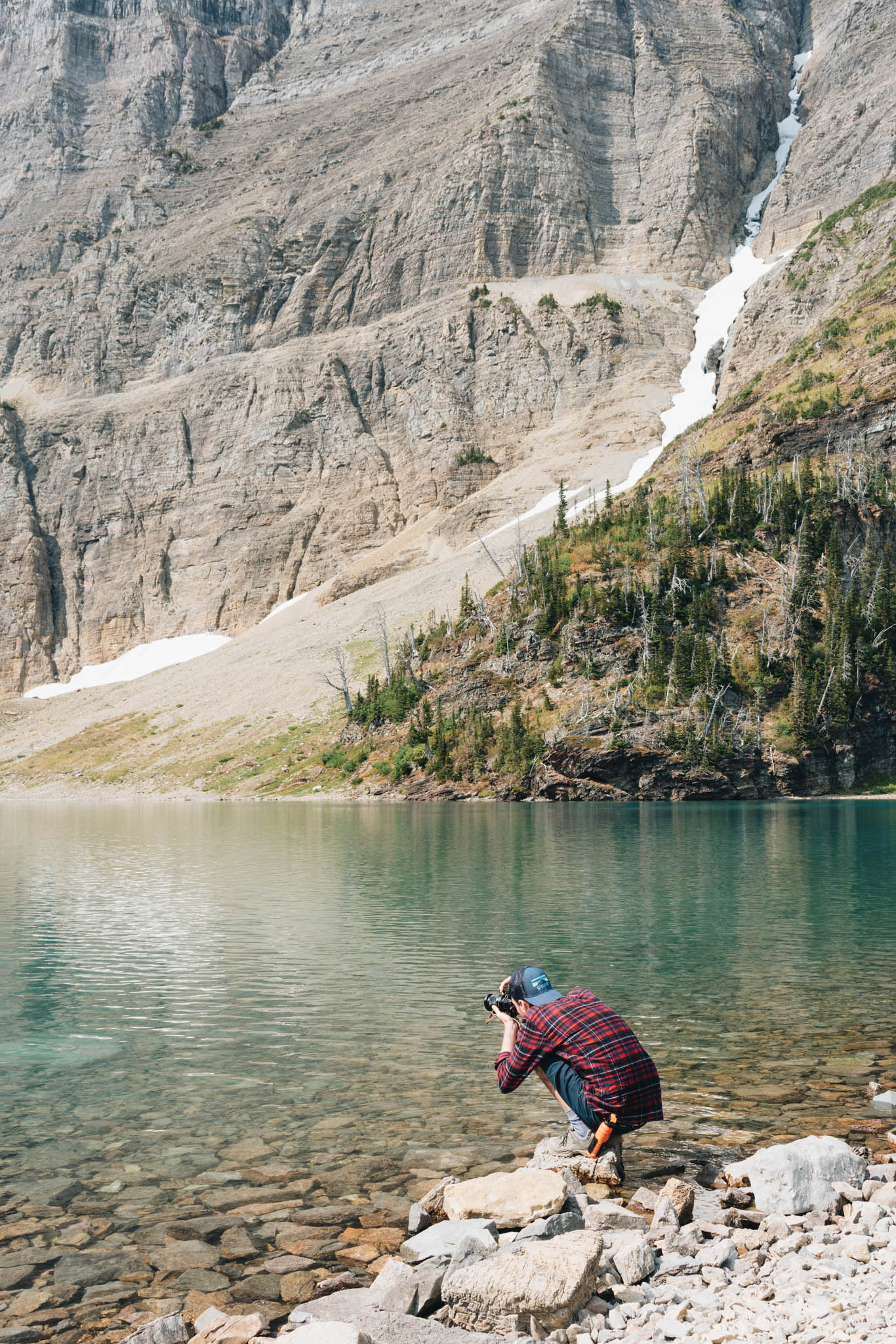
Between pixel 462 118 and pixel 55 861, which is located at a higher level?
pixel 462 118

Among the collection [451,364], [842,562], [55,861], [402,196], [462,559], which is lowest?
[55,861]

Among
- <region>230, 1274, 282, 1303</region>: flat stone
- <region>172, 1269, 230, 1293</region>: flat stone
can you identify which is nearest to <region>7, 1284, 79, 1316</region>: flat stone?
<region>172, 1269, 230, 1293</region>: flat stone

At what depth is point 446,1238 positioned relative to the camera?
8148mm

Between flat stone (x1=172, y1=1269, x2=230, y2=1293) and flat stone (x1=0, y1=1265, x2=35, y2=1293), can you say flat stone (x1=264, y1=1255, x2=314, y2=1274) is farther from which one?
flat stone (x1=0, y1=1265, x2=35, y2=1293)

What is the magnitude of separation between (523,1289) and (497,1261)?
0.98ft

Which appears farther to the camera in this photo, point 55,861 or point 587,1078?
point 55,861

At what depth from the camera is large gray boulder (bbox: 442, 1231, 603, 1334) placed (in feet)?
22.5

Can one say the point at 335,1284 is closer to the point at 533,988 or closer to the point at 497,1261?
the point at 497,1261

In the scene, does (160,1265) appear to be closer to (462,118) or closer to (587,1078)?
(587,1078)

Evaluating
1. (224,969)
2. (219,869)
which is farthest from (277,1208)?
(219,869)

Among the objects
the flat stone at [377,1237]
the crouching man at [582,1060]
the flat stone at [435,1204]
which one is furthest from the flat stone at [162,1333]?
the crouching man at [582,1060]

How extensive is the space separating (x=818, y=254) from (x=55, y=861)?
5706 inches

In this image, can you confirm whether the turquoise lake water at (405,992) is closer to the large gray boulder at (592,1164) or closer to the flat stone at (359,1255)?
the large gray boulder at (592,1164)

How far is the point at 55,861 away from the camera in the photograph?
42188 millimetres
